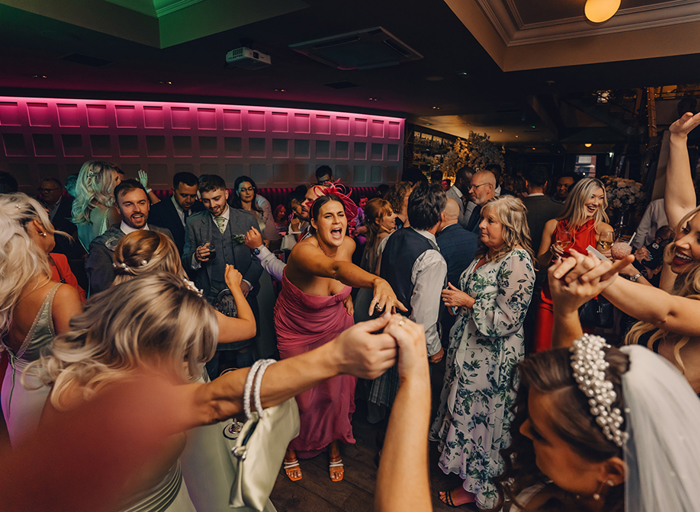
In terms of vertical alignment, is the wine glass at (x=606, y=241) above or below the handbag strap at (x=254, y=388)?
above

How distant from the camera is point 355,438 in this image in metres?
2.49

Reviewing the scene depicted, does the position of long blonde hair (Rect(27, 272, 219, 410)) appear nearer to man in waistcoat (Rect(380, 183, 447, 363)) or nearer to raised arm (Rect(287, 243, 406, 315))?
raised arm (Rect(287, 243, 406, 315))

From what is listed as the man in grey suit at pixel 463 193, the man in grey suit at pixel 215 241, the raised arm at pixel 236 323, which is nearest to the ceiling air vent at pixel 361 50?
the man in grey suit at pixel 463 193

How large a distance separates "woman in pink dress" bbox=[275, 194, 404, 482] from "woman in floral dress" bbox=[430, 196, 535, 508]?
675 millimetres

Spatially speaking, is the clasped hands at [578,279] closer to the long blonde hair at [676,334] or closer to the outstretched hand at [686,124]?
the long blonde hair at [676,334]

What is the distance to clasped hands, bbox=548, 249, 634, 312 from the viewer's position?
931 mm

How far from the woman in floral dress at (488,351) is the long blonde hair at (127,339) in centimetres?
135

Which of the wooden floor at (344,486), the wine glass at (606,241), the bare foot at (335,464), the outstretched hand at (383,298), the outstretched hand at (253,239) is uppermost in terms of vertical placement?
the wine glass at (606,241)

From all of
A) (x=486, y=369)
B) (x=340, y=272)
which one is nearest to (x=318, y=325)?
(x=340, y=272)

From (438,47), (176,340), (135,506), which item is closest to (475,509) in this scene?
(135,506)

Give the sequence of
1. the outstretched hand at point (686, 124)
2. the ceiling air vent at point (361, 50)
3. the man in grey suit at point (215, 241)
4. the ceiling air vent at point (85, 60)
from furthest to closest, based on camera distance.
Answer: the ceiling air vent at point (85, 60)
the ceiling air vent at point (361, 50)
the man in grey suit at point (215, 241)
the outstretched hand at point (686, 124)

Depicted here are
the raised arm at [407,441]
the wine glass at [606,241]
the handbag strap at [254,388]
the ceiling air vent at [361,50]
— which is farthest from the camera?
the ceiling air vent at [361,50]

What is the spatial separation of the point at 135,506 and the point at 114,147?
26.1ft

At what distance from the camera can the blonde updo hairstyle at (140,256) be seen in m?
1.46
